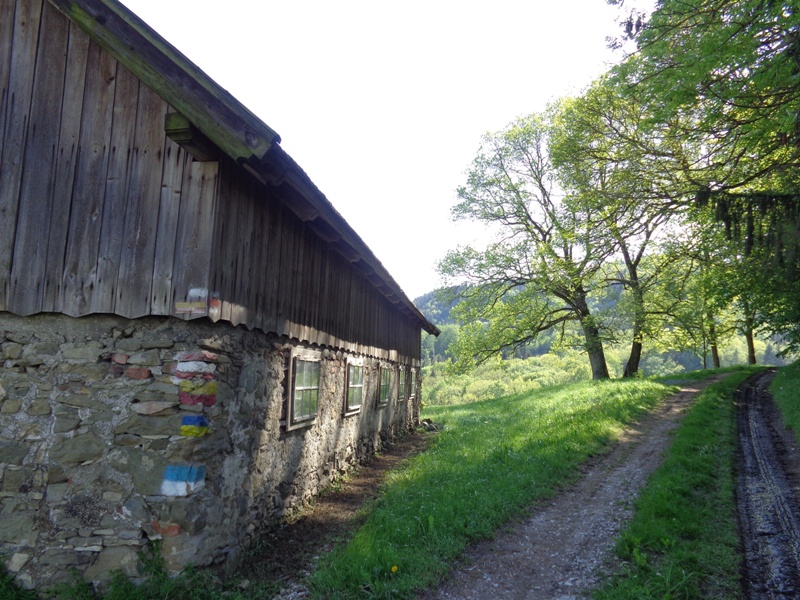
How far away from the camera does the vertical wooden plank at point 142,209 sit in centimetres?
493

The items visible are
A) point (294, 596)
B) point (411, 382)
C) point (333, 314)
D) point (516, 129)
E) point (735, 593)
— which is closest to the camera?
point (735, 593)

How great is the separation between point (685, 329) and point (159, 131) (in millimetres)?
23024

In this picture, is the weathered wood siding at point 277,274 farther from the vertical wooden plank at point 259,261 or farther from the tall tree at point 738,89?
the tall tree at point 738,89

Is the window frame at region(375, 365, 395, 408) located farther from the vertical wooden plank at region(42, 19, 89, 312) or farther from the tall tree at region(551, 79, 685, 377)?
the vertical wooden plank at region(42, 19, 89, 312)

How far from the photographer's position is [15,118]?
5.35m

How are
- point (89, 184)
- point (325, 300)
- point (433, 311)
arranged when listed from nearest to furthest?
point (89, 184) → point (325, 300) → point (433, 311)

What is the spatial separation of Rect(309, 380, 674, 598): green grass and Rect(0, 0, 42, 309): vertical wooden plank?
15.4ft

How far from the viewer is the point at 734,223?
906 centimetres

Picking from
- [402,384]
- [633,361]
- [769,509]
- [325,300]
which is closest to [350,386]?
[325,300]

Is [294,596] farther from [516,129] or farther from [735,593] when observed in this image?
[516,129]

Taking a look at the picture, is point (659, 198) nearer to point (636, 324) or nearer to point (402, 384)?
point (402, 384)

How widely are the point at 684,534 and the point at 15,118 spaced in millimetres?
8688

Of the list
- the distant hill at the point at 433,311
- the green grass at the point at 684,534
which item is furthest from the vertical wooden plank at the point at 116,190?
the distant hill at the point at 433,311

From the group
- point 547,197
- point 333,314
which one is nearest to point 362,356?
point 333,314
